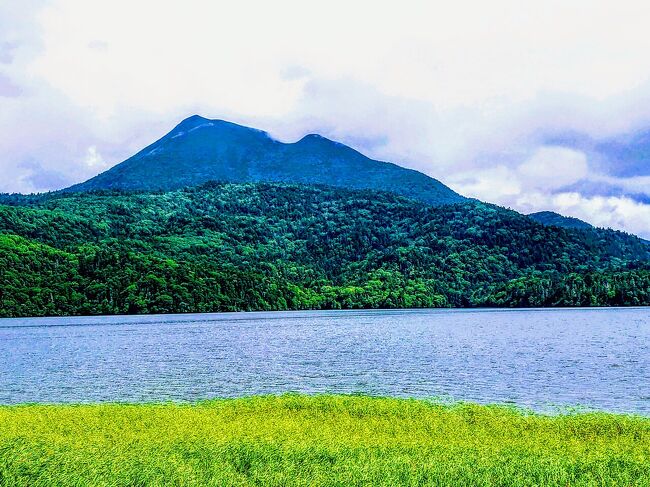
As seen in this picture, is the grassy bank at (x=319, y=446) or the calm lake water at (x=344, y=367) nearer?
the grassy bank at (x=319, y=446)

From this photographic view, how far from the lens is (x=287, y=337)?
116 metres

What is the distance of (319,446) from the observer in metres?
24.1

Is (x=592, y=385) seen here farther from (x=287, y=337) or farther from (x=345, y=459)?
(x=287, y=337)

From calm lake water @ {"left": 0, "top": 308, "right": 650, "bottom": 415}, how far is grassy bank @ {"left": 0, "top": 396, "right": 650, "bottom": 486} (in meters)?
11.5

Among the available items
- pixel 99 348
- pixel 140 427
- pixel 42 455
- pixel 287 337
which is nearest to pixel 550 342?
pixel 287 337

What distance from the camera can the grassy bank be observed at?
20406mm

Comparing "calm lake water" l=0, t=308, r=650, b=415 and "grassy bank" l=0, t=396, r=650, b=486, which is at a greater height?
"grassy bank" l=0, t=396, r=650, b=486

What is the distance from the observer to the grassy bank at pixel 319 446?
2041 centimetres

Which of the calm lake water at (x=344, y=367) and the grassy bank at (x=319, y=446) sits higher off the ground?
the grassy bank at (x=319, y=446)

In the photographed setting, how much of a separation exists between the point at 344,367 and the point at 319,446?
4334 cm

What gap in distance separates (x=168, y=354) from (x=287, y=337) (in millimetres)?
33999

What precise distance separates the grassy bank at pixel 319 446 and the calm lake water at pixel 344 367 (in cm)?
1147

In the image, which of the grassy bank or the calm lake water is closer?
the grassy bank

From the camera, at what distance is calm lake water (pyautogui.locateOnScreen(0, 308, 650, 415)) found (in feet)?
160
